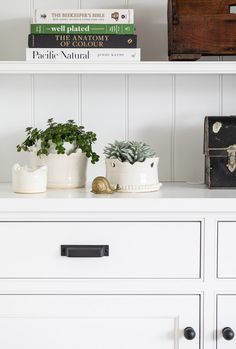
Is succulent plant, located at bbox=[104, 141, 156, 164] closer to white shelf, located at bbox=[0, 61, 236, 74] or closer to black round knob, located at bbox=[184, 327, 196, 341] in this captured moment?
white shelf, located at bbox=[0, 61, 236, 74]

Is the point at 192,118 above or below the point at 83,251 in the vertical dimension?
above

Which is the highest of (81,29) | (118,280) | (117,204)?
(81,29)

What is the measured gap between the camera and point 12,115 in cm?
169

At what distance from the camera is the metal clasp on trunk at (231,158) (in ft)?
4.83

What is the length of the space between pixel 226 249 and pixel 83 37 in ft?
2.19

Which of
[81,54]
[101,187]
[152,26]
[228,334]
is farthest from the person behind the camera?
[152,26]

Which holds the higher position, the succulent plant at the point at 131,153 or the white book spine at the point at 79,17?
the white book spine at the point at 79,17

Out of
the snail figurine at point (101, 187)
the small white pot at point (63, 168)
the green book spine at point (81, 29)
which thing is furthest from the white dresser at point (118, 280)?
the green book spine at point (81, 29)

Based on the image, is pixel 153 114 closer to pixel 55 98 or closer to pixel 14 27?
pixel 55 98

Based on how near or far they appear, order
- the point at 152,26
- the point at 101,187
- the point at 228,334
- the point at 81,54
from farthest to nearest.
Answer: the point at 152,26 → the point at 81,54 → the point at 101,187 → the point at 228,334

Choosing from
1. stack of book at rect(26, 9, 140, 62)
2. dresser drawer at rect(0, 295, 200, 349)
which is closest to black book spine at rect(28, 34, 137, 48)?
stack of book at rect(26, 9, 140, 62)

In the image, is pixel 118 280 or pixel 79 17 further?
pixel 79 17

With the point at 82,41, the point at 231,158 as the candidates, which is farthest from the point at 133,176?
the point at 82,41

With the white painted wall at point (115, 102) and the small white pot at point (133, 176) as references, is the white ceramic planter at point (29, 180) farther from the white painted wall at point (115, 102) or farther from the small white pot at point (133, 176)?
the white painted wall at point (115, 102)
